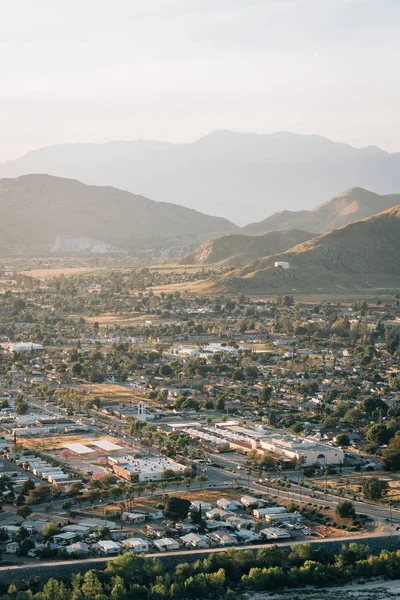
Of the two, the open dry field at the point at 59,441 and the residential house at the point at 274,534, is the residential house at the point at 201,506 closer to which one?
the residential house at the point at 274,534

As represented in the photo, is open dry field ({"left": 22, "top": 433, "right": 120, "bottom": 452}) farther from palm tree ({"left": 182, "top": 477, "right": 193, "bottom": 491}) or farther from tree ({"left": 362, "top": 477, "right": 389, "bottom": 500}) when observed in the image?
tree ({"left": 362, "top": 477, "right": 389, "bottom": 500})

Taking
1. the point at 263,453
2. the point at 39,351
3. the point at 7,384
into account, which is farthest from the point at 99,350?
the point at 263,453

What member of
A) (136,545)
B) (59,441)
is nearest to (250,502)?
(136,545)

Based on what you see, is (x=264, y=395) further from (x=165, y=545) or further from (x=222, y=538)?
(x=165, y=545)

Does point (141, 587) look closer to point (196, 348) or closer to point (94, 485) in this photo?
point (94, 485)

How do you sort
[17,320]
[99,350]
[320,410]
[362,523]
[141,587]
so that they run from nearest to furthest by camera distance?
[141,587] → [362,523] → [320,410] → [99,350] → [17,320]

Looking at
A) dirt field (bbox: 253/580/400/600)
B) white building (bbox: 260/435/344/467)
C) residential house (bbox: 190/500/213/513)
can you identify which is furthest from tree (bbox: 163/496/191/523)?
white building (bbox: 260/435/344/467)
